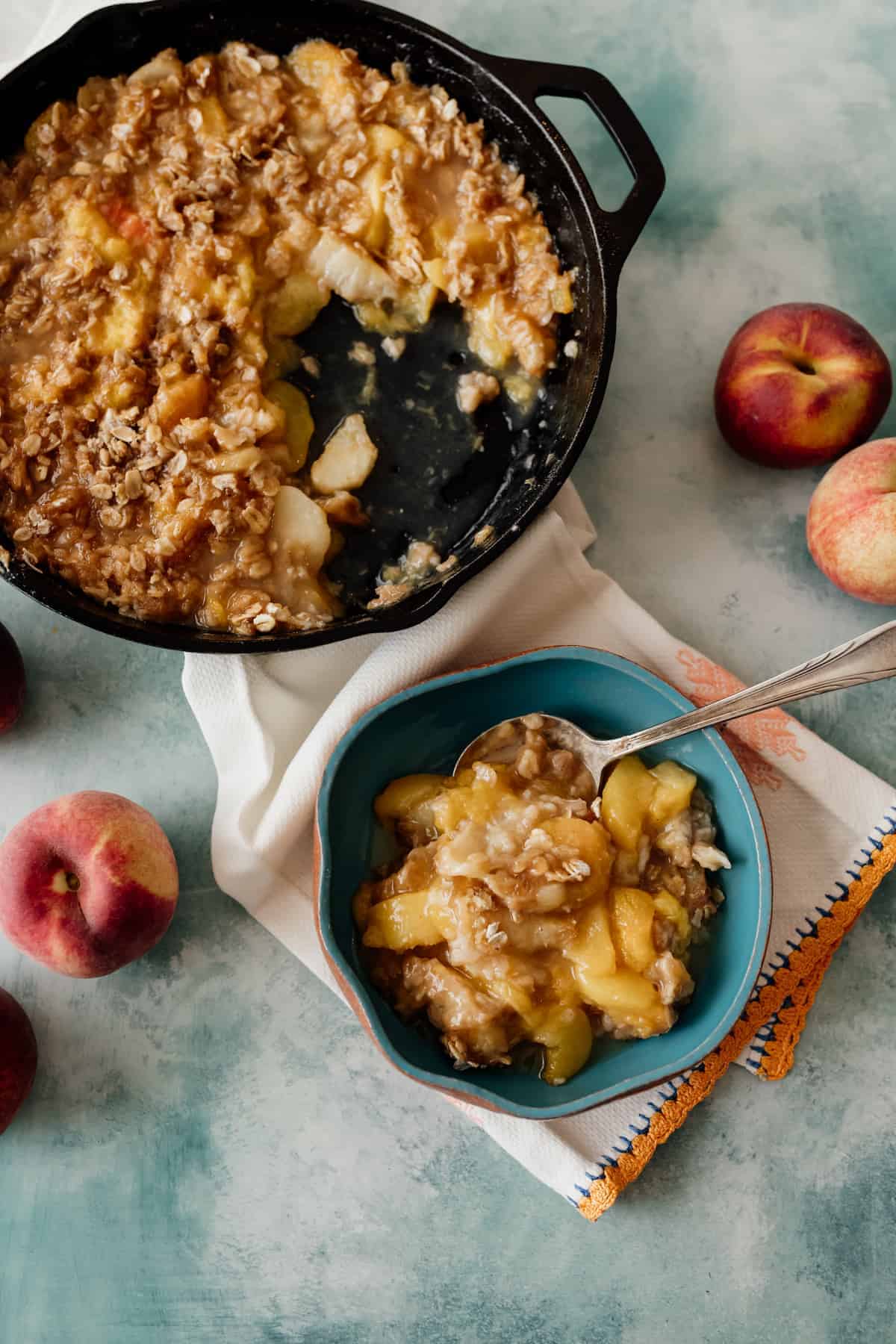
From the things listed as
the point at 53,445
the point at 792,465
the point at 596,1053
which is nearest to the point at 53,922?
the point at 53,445

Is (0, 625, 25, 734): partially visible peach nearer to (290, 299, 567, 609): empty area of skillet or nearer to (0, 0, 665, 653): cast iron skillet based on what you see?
(0, 0, 665, 653): cast iron skillet

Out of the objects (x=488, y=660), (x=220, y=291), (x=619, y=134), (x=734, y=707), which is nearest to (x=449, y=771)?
(x=488, y=660)

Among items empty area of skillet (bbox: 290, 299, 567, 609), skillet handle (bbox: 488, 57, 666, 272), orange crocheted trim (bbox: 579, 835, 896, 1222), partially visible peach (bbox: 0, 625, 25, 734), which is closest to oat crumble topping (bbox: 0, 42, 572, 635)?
empty area of skillet (bbox: 290, 299, 567, 609)

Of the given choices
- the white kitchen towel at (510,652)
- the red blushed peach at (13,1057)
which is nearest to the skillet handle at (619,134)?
the white kitchen towel at (510,652)

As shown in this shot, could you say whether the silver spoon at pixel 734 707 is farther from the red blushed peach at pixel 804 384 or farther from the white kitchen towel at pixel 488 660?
the red blushed peach at pixel 804 384

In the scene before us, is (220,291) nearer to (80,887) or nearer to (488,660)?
(488,660)

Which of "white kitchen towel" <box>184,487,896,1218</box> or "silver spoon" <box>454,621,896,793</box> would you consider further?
"white kitchen towel" <box>184,487,896,1218</box>

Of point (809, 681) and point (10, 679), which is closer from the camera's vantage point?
point (809, 681)
